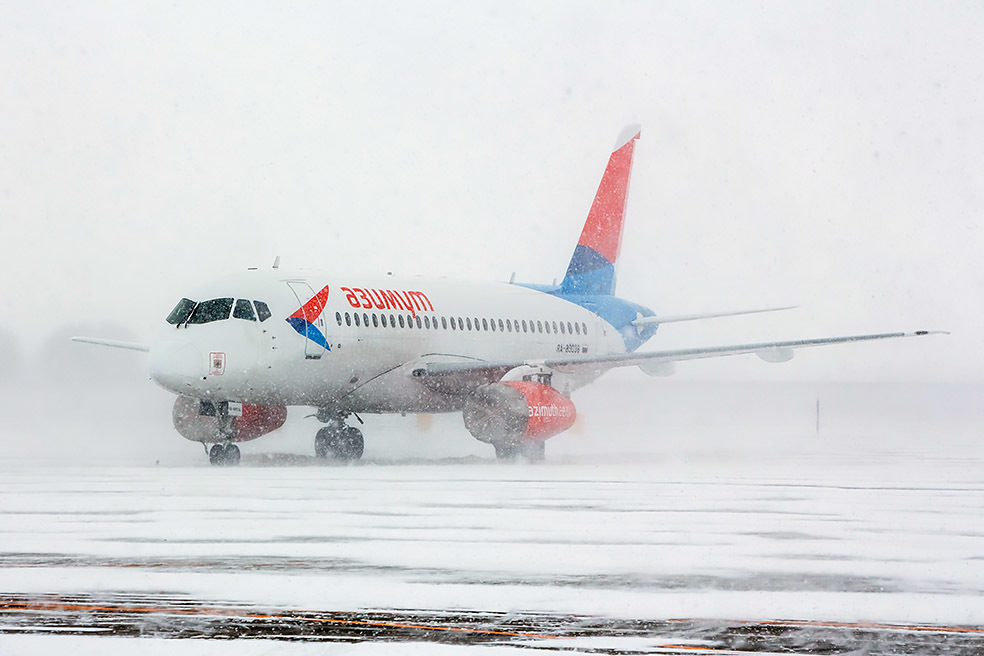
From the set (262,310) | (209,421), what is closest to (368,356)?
(262,310)

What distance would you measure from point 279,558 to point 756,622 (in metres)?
4.48

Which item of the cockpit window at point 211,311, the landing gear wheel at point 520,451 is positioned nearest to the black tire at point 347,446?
the landing gear wheel at point 520,451

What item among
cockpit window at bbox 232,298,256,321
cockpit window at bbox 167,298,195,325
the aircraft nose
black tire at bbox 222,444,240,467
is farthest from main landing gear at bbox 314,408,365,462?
the aircraft nose

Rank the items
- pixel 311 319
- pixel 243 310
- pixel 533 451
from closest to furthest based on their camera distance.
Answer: pixel 243 310
pixel 311 319
pixel 533 451

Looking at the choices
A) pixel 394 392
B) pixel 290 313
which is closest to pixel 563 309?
pixel 394 392

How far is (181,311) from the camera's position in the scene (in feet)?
77.2

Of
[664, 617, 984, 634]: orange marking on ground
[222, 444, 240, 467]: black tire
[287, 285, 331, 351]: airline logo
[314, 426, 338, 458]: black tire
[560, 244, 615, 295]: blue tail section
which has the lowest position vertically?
[664, 617, 984, 634]: orange marking on ground

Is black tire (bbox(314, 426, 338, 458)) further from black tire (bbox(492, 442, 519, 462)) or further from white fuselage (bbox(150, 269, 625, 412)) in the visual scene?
black tire (bbox(492, 442, 519, 462))

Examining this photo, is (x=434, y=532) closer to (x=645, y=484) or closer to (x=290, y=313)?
(x=645, y=484)

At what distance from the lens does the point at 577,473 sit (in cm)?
2142

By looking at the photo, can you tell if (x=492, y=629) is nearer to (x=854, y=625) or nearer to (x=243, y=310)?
(x=854, y=625)

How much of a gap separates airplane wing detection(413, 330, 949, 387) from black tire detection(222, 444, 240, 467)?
441cm

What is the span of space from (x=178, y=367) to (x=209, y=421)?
230 cm

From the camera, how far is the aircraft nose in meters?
22.4
